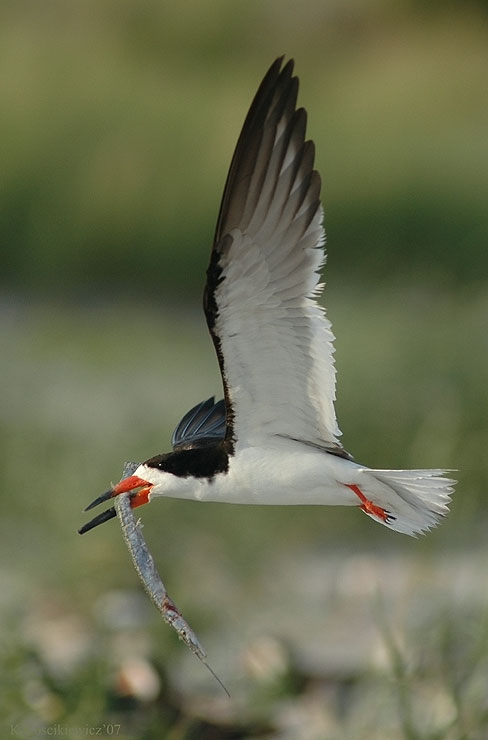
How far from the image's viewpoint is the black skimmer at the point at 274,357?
216 cm

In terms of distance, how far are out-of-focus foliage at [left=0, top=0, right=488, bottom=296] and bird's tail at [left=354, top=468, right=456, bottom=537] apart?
4.30 metres

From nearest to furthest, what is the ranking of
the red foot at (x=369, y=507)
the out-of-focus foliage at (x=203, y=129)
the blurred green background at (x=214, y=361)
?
the red foot at (x=369, y=507), the blurred green background at (x=214, y=361), the out-of-focus foliage at (x=203, y=129)

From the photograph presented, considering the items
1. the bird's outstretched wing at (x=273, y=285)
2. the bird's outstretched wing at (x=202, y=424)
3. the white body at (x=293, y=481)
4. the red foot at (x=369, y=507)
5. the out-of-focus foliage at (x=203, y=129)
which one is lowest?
the red foot at (x=369, y=507)

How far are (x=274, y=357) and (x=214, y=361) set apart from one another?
12.9ft

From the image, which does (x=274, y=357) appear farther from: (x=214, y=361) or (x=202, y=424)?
(x=214, y=361)

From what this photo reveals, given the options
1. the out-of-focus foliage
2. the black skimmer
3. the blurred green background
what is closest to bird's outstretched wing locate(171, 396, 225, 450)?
the black skimmer

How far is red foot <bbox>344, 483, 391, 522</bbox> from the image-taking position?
2.29 m

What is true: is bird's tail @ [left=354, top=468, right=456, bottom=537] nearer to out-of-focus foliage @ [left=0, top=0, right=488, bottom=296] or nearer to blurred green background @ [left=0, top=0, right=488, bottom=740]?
blurred green background @ [left=0, top=0, right=488, bottom=740]

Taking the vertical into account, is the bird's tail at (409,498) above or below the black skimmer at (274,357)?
below

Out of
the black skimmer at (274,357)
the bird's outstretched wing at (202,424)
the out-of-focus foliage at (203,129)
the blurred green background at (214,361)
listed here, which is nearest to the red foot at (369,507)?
the black skimmer at (274,357)

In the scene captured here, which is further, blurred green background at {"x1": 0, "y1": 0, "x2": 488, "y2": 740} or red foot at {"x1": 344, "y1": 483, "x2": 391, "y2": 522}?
blurred green background at {"x1": 0, "y1": 0, "x2": 488, "y2": 740}

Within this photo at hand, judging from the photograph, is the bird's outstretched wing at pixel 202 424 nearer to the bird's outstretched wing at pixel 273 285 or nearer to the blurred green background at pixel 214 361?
the bird's outstretched wing at pixel 273 285

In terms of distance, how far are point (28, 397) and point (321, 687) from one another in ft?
7.61

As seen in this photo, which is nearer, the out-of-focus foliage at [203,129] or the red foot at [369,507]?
the red foot at [369,507]
